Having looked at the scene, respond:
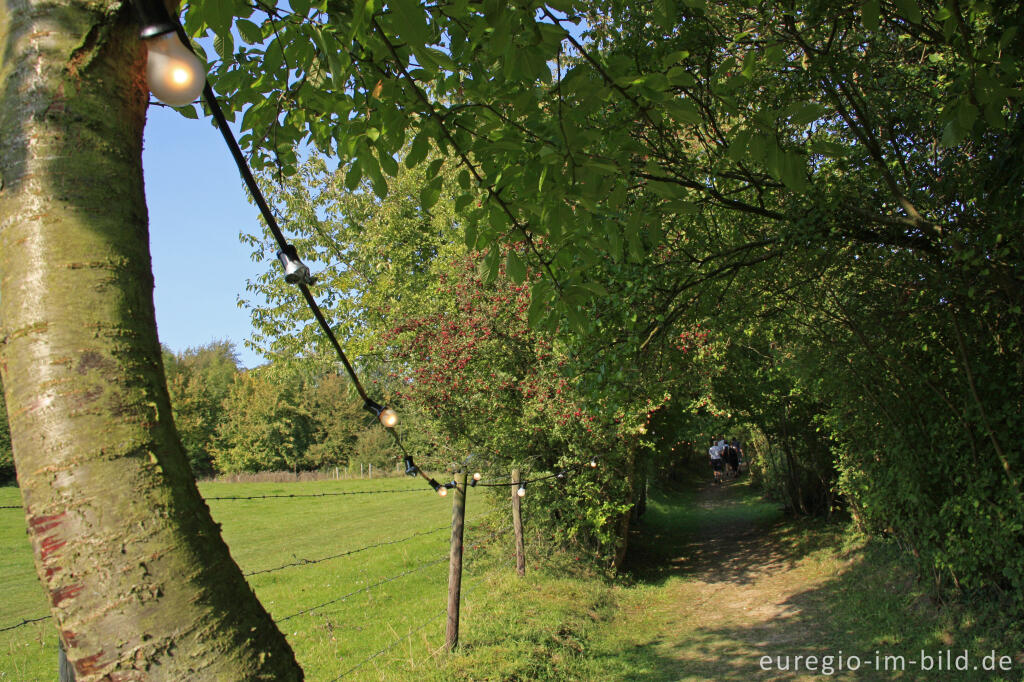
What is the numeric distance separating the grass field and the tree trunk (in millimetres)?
5447

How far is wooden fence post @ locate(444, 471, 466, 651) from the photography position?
6.75 meters

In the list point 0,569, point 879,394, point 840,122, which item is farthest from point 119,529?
point 0,569

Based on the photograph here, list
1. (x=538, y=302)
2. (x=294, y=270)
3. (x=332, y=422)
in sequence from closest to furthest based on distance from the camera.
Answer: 1. (x=294, y=270)
2. (x=538, y=302)
3. (x=332, y=422)

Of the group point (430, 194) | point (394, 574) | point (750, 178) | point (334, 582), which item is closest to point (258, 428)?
point (334, 582)

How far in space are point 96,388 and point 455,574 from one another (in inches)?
231

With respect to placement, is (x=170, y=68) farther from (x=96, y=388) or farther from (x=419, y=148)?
(x=419, y=148)

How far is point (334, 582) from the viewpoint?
1140 centimetres

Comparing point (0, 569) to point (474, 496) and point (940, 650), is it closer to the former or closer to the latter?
point (474, 496)

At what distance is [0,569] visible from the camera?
12188 millimetres

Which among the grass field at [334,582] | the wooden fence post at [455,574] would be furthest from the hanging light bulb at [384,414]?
the grass field at [334,582]

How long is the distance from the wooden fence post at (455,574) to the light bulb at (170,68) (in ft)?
18.4

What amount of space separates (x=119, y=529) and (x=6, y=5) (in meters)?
1.35

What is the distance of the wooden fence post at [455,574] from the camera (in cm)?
675

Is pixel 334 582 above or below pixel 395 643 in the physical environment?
below
